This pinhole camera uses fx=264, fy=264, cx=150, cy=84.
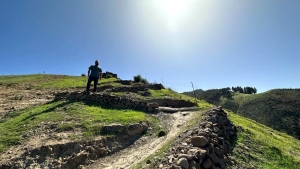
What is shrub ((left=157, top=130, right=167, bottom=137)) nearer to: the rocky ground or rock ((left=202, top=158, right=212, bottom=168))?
the rocky ground

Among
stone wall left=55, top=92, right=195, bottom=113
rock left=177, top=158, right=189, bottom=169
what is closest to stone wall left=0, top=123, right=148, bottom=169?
rock left=177, top=158, right=189, bottom=169

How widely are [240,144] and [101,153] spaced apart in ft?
17.6

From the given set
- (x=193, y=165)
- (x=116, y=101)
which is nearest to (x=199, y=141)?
(x=193, y=165)

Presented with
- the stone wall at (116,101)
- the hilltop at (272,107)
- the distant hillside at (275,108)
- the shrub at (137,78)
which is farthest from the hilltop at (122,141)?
the distant hillside at (275,108)

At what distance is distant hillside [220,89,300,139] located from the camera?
133 ft

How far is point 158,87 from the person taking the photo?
24.2 metres

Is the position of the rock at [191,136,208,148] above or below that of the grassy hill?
below

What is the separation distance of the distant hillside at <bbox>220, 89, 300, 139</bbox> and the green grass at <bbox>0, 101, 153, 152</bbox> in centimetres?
3191

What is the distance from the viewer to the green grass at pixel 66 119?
Result: 10234 millimetres

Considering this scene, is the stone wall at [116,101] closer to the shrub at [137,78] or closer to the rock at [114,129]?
the rock at [114,129]

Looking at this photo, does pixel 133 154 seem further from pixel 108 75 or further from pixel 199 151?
pixel 108 75

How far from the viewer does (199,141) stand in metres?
7.88

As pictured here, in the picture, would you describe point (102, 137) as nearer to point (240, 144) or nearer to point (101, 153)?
point (101, 153)

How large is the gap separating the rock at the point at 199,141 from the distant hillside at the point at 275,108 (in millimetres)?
33817
